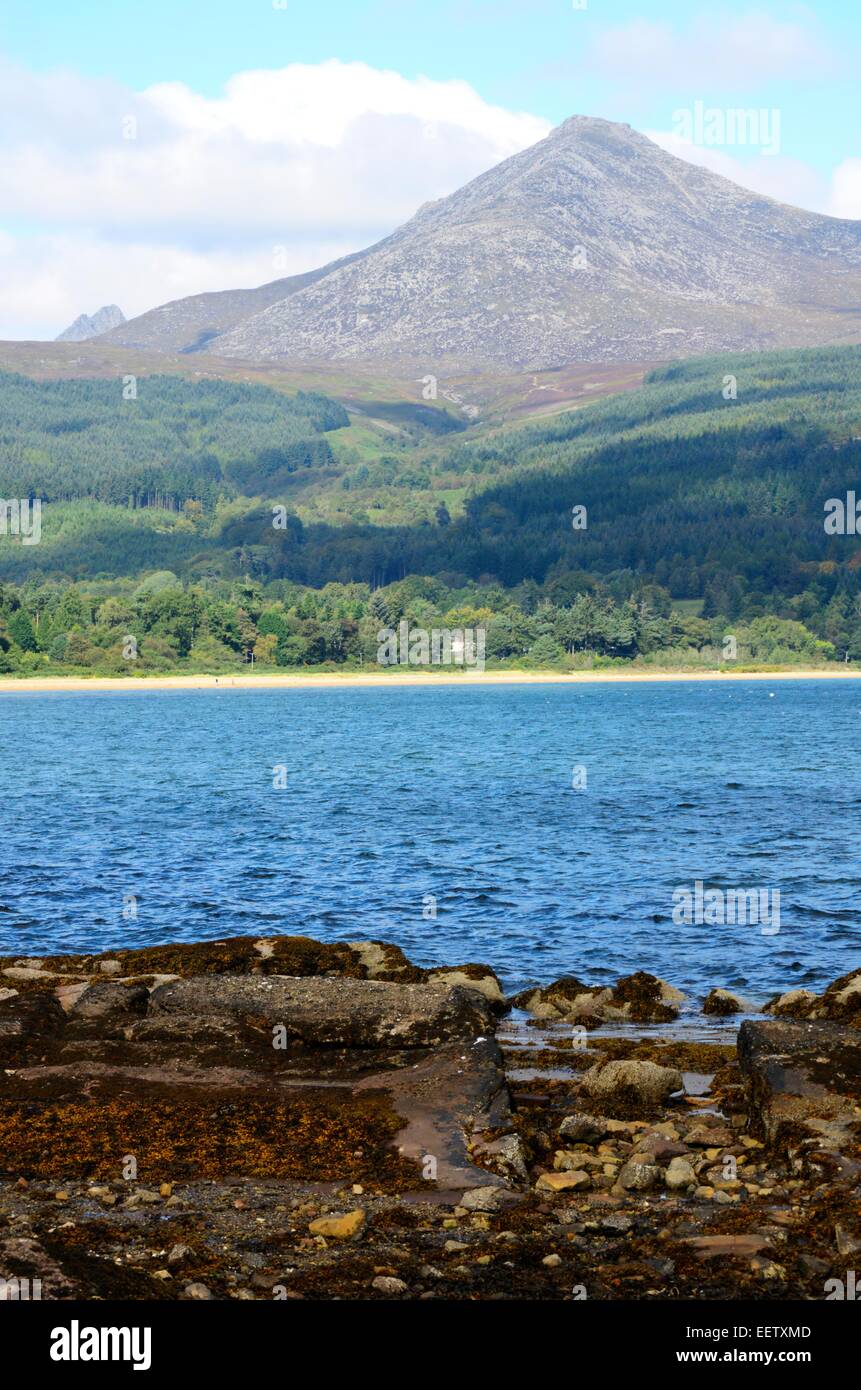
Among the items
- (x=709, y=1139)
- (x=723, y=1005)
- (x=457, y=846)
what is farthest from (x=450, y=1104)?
(x=457, y=846)

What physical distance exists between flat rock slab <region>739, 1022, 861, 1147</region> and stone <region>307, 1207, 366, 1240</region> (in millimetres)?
5129

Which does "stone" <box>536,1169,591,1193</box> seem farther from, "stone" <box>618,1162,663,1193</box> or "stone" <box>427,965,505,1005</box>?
"stone" <box>427,965,505,1005</box>

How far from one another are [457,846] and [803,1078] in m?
31.7

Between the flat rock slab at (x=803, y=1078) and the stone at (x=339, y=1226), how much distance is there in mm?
5129

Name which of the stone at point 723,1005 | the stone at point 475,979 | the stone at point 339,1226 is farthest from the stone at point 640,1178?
the stone at point 723,1005

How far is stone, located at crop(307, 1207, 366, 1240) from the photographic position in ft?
44.4

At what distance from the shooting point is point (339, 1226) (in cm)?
1362

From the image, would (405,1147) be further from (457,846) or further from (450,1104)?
(457,846)

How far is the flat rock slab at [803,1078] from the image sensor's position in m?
16.3

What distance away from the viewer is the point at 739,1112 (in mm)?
18078

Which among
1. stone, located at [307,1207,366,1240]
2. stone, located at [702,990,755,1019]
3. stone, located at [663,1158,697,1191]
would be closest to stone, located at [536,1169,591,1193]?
stone, located at [663,1158,697,1191]

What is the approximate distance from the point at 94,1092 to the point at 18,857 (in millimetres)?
29207
